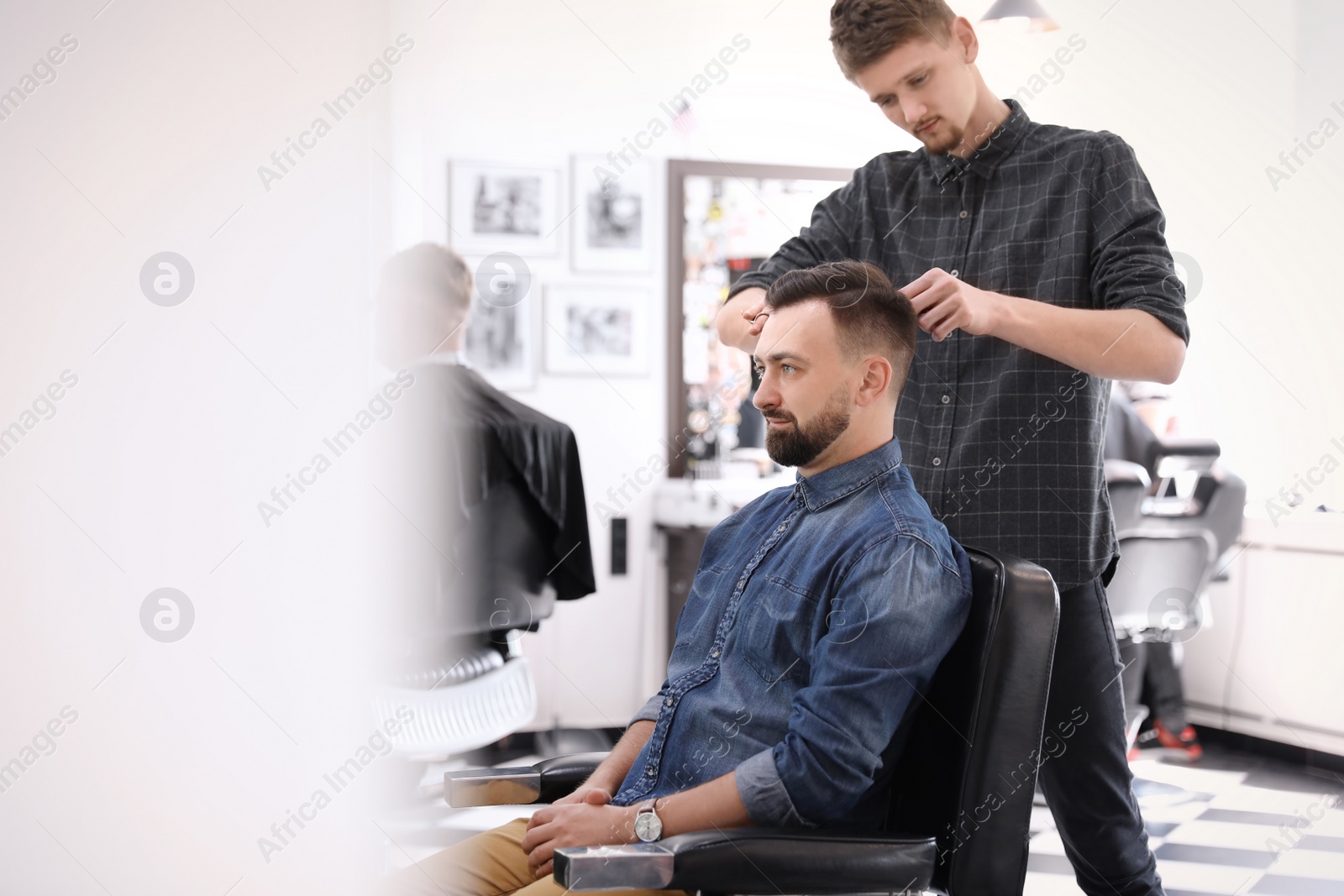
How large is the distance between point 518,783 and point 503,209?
172 centimetres

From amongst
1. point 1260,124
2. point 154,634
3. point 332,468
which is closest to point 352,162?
point 332,468

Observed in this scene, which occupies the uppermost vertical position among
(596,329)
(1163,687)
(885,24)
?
(885,24)

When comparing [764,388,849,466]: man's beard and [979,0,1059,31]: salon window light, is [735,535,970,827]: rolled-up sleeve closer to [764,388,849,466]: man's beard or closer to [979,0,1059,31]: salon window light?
[764,388,849,466]: man's beard

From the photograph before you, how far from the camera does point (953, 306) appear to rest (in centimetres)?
129

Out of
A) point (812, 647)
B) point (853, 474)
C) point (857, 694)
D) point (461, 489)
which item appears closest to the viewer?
point (857, 694)

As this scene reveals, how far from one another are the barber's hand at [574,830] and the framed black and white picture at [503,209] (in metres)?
1.71

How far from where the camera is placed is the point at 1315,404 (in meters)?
3.11

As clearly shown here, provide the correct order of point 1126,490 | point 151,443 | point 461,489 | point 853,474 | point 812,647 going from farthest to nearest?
1. point 1126,490
2. point 461,489
3. point 151,443
4. point 853,474
5. point 812,647

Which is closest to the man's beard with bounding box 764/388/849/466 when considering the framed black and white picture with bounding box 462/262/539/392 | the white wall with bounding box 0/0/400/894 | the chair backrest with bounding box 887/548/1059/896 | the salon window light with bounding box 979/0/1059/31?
the chair backrest with bounding box 887/548/1059/896

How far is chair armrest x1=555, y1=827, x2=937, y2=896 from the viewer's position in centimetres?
99

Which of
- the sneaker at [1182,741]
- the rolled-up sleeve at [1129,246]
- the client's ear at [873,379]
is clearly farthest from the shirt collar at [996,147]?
the sneaker at [1182,741]

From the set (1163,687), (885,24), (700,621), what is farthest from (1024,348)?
(1163,687)

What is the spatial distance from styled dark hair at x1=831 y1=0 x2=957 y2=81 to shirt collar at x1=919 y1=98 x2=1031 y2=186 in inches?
6.3

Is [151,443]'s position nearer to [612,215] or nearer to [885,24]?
[612,215]
